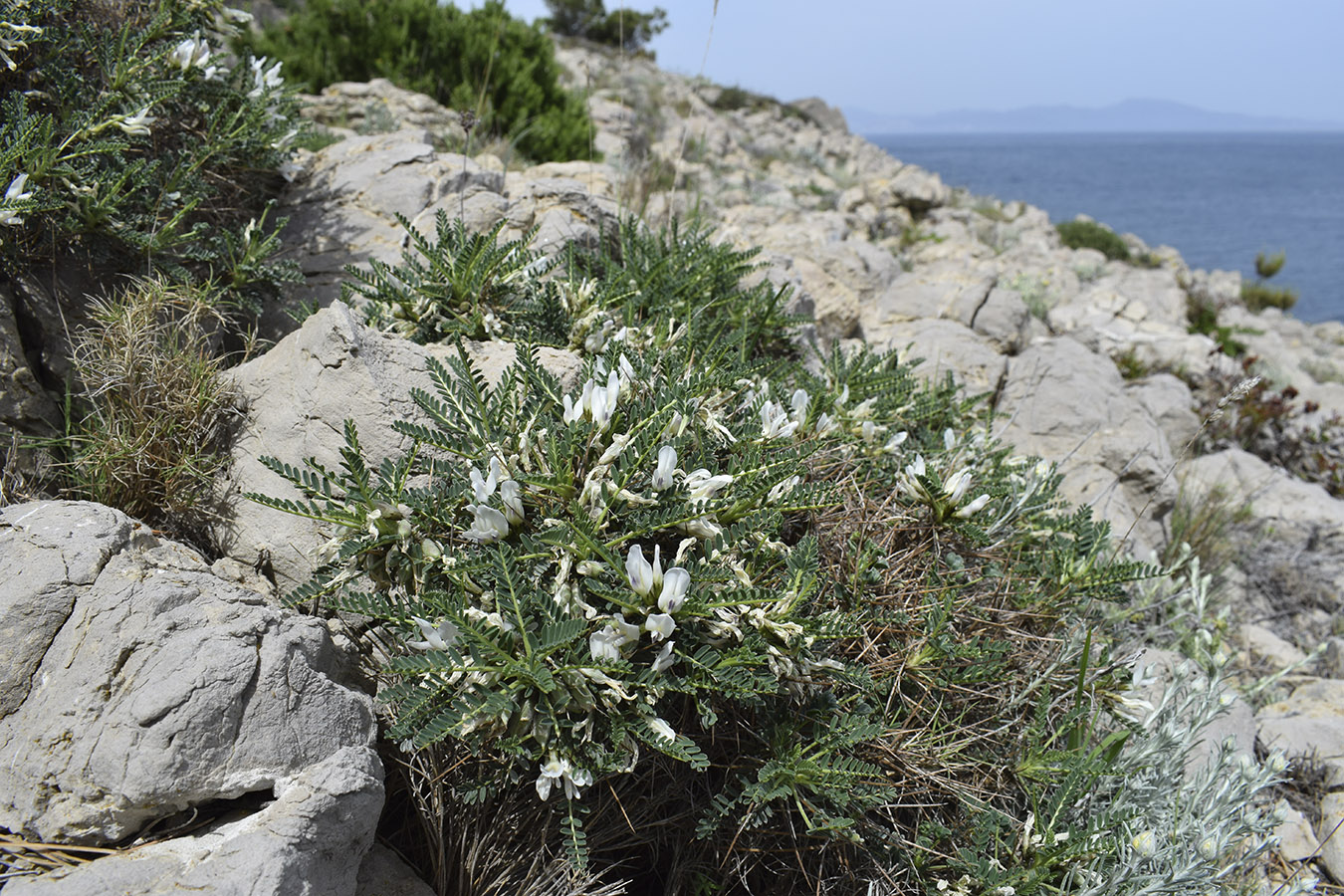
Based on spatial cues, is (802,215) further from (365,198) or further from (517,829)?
(517,829)

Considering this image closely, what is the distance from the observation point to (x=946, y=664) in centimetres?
260

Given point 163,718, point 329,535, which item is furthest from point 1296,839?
point 163,718

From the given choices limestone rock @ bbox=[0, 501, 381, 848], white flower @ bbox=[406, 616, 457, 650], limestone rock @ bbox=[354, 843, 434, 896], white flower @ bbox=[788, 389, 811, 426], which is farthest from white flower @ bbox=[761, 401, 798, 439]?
limestone rock @ bbox=[354, 843, 434, 896]

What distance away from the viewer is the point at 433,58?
820 cm

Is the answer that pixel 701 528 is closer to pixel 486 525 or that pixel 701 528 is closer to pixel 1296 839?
pixel 486 525

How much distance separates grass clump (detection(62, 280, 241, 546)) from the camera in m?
2.64

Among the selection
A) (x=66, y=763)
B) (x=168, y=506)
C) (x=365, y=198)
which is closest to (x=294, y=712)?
(x=66, y=763)

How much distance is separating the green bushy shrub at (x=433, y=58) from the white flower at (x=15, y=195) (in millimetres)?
5235

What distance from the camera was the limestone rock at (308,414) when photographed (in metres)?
2.57

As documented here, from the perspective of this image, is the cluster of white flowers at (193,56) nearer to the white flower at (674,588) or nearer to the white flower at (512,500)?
the white flower at (512,500)

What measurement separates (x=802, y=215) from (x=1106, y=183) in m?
60.5

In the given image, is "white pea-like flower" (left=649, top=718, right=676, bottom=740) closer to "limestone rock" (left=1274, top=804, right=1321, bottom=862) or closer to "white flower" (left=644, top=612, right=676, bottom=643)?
"white flower" (left=644, top=612, right=676, bottom=643)

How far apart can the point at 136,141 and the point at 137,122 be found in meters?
0.12

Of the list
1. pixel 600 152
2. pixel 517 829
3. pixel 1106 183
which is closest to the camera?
pixel 517 829
